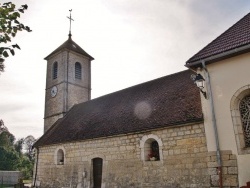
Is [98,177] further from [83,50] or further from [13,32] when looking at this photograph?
[83,50]

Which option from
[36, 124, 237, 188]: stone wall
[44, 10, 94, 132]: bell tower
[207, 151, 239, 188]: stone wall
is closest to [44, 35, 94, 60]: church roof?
[44, 10, 94, 132]: bell tower

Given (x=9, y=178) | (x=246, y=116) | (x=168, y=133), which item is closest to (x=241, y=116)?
(x=246, y=116)

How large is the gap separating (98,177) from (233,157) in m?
7.33

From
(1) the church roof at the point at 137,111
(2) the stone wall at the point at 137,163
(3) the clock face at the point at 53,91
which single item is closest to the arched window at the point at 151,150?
(2) the stone wall at the point at 137,163

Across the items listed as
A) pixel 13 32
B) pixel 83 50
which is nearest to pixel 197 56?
pixel 13 32

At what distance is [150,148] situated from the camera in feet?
35.4

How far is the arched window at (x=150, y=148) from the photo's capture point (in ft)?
34.3

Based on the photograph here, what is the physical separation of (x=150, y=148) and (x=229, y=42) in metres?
5.31

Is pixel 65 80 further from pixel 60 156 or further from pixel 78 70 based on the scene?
pixel 60 156

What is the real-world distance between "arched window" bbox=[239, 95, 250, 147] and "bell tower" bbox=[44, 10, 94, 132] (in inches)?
584

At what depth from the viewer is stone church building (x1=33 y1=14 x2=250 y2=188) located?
25.3 feet

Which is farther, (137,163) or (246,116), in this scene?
(137,163)

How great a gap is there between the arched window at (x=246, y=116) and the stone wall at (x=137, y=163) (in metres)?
1.09

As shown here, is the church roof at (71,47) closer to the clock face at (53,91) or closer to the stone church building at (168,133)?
the clock face at (53,91)
